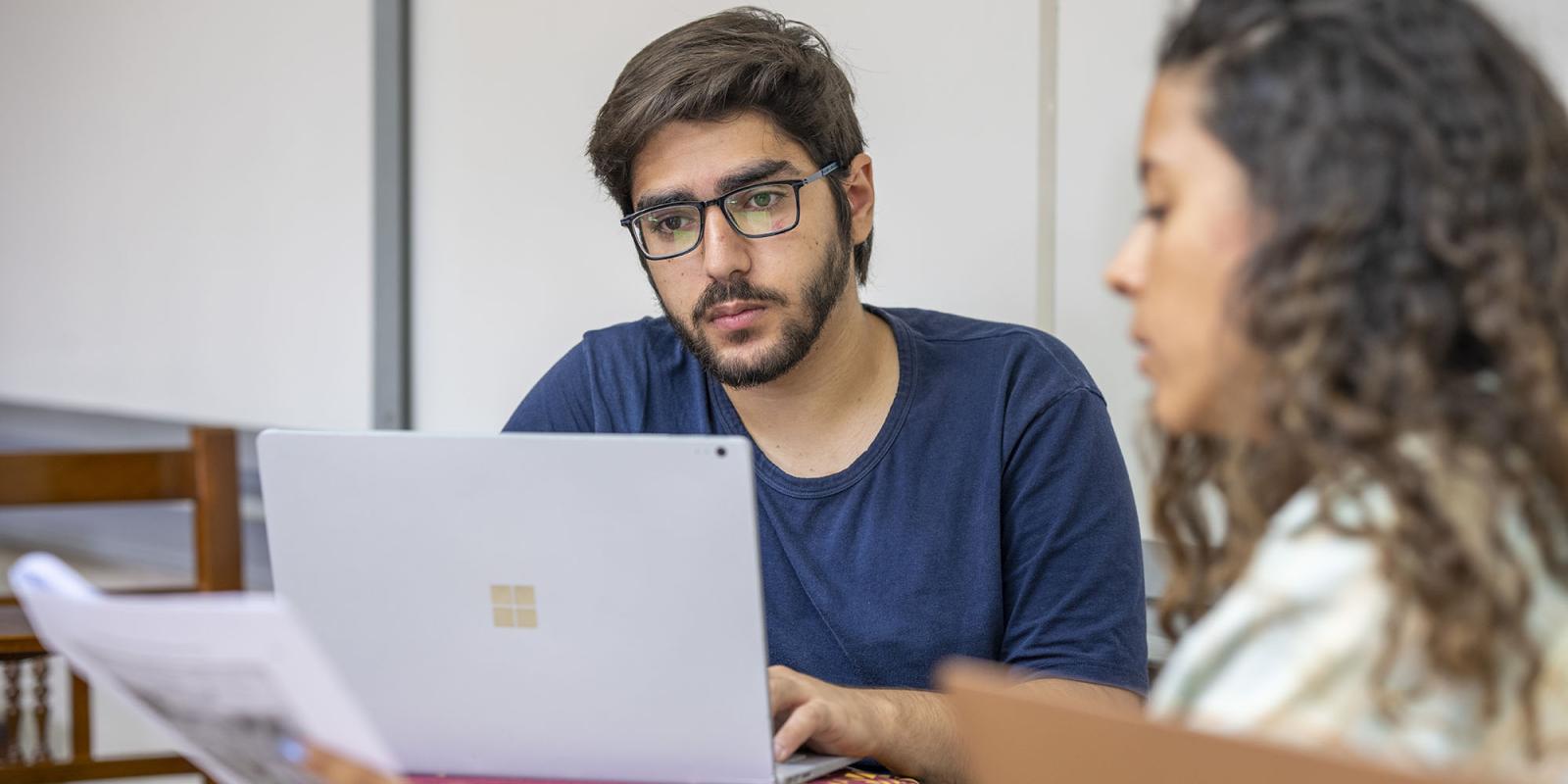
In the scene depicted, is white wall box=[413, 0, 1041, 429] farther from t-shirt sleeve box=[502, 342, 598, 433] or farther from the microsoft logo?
the microsoft logo

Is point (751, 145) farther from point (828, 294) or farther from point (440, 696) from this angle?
point (440, 696)

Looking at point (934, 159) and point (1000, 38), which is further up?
point (1000, 38)

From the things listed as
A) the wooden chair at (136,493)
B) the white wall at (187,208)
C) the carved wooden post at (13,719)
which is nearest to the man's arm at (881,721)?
the wooden chair at (136,493)

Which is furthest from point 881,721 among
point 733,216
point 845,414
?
point 733,216

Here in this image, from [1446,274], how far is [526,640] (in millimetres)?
566

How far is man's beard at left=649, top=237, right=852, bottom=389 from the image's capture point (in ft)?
4.46

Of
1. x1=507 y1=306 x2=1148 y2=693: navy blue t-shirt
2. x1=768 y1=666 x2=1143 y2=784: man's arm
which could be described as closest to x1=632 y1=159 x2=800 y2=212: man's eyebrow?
x1=507 y1=306 x2=1148 y2=693: navy blue t-shirt

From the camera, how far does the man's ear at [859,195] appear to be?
1.47 m

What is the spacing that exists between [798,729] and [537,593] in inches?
8.6

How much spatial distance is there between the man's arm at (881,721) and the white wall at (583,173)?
548 millimetres

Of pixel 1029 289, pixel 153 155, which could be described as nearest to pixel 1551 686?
pixel 1029 289

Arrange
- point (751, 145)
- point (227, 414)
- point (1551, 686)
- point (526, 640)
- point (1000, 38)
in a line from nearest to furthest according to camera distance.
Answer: point (1551, 686), point (526, 640), point (751, 145), point (1000, 38), point (227, 414)

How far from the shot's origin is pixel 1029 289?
1600 mm

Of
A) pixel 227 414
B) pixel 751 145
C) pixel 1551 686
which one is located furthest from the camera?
pixel 227 414
